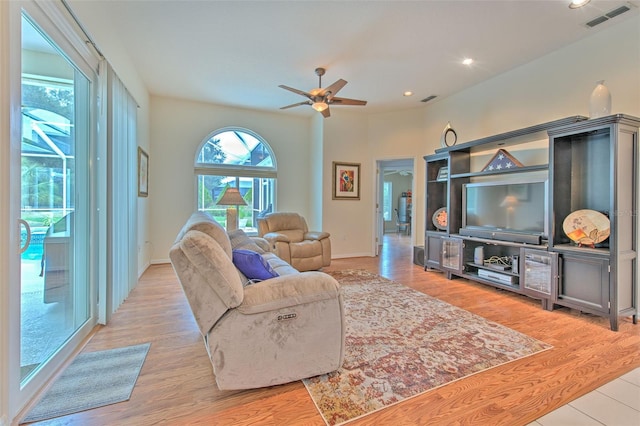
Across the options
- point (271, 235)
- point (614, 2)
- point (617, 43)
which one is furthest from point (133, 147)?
point (617, 43)

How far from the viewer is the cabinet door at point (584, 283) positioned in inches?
108

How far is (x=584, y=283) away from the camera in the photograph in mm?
2912

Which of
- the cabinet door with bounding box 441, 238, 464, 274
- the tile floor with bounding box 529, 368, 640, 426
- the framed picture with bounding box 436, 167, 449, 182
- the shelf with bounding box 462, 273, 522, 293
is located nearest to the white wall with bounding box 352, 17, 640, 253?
the framed picture with bounding box 436, 167, 449, 182

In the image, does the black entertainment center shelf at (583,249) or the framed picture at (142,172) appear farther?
the framed picture at (142,172)

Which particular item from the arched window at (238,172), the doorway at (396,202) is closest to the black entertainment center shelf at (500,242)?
the arched window at (238,172)

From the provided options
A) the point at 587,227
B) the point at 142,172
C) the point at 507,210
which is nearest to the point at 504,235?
the point at 507,210

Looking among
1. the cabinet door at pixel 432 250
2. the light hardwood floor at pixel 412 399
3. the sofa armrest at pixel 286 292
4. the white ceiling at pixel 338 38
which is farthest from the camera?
the cabinet door at pixel 432 250

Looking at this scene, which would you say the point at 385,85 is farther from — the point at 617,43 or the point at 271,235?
the point at 271,235

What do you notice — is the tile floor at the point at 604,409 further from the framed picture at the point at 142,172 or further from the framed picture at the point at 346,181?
the framed picture at the point at 142,172

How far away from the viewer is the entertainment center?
2744mm

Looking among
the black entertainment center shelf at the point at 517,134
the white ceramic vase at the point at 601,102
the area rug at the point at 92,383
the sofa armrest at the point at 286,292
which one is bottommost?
the area rug at the point at 92,383

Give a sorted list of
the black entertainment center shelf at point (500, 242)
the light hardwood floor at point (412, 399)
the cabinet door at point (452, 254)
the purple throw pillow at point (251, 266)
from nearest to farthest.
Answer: the light hardwood floor at point (412, 399) < the purple throw pillow at point (251, 266) < the black entertainment center shelf at point (500, 242) < the cabinet door at point (452, 254)

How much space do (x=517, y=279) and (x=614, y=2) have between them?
2839 millimetres

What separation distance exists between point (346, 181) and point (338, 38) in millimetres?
3174
